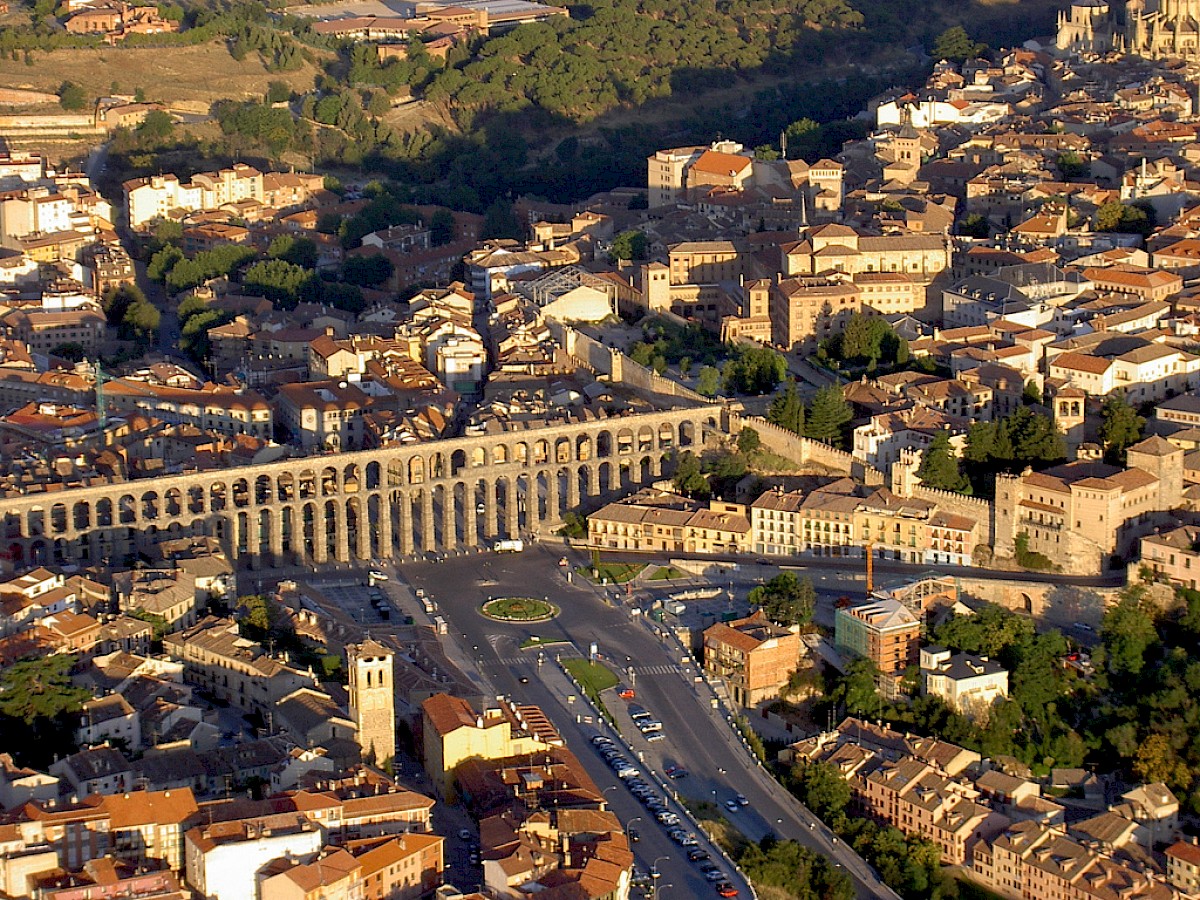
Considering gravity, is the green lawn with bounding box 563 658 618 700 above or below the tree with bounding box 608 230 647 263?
below

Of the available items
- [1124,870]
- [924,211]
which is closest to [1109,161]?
[924,211]

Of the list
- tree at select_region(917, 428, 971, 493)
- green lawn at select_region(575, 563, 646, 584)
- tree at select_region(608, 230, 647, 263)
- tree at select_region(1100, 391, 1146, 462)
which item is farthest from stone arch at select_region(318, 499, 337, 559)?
tree at select_region(608, 230, 647, 263)

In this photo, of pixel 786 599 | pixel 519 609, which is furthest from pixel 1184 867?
pixel 519 609

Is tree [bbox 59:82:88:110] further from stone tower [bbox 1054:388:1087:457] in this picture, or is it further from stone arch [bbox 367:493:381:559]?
stone tower [bbox 1054:388:1087:457]

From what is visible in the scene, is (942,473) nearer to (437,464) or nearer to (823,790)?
(823,790)

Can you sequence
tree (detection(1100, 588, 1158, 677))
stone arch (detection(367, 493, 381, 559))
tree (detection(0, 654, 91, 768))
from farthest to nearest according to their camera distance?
stone arch (detection(367, 493, 381, 559)), tree (detection(1100, 588, 1158, 677)), tree (detection(0, 654, 91, 768))

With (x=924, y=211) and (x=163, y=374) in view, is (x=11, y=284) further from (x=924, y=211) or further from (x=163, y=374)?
(x=924, y=211)

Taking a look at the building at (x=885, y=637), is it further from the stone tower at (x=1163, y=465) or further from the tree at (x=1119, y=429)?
the tree at (x=1119, y=429)
